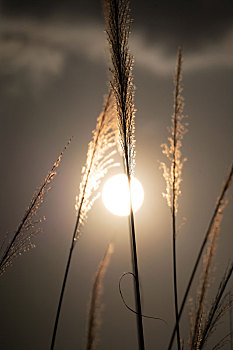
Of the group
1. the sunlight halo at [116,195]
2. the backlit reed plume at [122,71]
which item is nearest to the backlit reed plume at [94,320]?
the backlit reed plume at [122,71]

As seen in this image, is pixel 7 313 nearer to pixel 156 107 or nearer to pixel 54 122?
pixel 54 122

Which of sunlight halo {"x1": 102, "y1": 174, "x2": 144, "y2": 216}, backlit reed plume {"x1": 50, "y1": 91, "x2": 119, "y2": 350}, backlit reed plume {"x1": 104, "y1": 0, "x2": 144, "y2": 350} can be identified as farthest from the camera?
sunlight halo {"x1": 102, "y1": 174, "x2": 144, "y2": 216}

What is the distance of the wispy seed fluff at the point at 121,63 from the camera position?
1.18 ft

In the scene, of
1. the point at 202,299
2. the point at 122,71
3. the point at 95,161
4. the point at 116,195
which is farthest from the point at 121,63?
the point at 116,195

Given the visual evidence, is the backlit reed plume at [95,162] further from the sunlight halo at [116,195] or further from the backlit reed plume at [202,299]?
the sunlight halo at [116,195]

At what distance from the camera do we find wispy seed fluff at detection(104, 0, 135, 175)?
358 millimetres

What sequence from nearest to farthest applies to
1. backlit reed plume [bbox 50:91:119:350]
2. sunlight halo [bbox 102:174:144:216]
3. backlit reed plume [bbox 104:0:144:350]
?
backlit reed plume [bbox 104:0:144:350]
backlit reed plume [bbox 50:91:119:350]
sunlight halo [bbox 102:174:144:216]

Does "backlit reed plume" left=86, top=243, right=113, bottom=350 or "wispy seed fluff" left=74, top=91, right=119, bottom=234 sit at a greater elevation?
"wispy seed fluff" left=74, top=91, right=119, bottom=234

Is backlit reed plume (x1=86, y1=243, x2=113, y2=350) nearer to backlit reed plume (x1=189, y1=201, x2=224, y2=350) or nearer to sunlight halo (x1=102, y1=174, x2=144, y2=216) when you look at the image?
backlit reed plume (x1=189, y1=201, x2=224, y2=350)

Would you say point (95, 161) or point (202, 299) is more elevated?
point (95, 161)

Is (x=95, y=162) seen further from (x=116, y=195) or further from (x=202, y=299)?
(x=116, y=195)

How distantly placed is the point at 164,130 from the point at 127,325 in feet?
3.07

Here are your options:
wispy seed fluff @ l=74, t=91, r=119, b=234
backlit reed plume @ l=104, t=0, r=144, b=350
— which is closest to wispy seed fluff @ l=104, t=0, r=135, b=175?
backlit reed plume @ l=104, t=0, r=144, b=350

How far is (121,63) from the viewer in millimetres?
364
